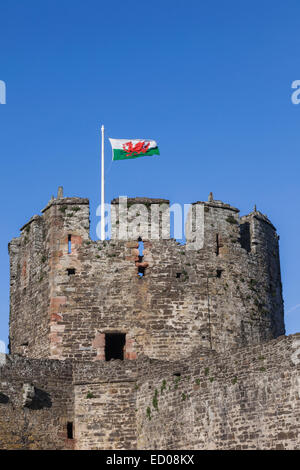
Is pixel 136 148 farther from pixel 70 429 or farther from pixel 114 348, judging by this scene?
pixel 70 429

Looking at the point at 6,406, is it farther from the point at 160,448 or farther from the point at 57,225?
the point at 57,225

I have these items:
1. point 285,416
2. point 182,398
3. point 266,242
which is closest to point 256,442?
point 285,416

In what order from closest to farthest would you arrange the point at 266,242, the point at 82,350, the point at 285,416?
1. the point at 285,416
2. the point at 82,350
3. the point at 266,242

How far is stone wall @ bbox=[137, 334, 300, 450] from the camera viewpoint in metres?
26.7

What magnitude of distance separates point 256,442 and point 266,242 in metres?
12.0

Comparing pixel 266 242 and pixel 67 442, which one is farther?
pixel 266 242

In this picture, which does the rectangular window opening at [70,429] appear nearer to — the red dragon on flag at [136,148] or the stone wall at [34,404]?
the stone wall at [34,404]

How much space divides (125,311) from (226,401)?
7.25m

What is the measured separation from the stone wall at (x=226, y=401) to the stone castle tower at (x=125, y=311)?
0.39 feet

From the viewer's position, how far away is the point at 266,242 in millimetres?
38000

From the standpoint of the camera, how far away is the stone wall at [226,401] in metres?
26.7

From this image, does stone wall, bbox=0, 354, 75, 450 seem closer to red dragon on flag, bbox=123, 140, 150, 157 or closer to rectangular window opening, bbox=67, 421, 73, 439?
Answer: rectangular window opening, bbox=67, 421, 73, 439

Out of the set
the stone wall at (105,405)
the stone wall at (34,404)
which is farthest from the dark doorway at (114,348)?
the stone wall at (34,404)

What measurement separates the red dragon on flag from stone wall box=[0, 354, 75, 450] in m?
8.49
